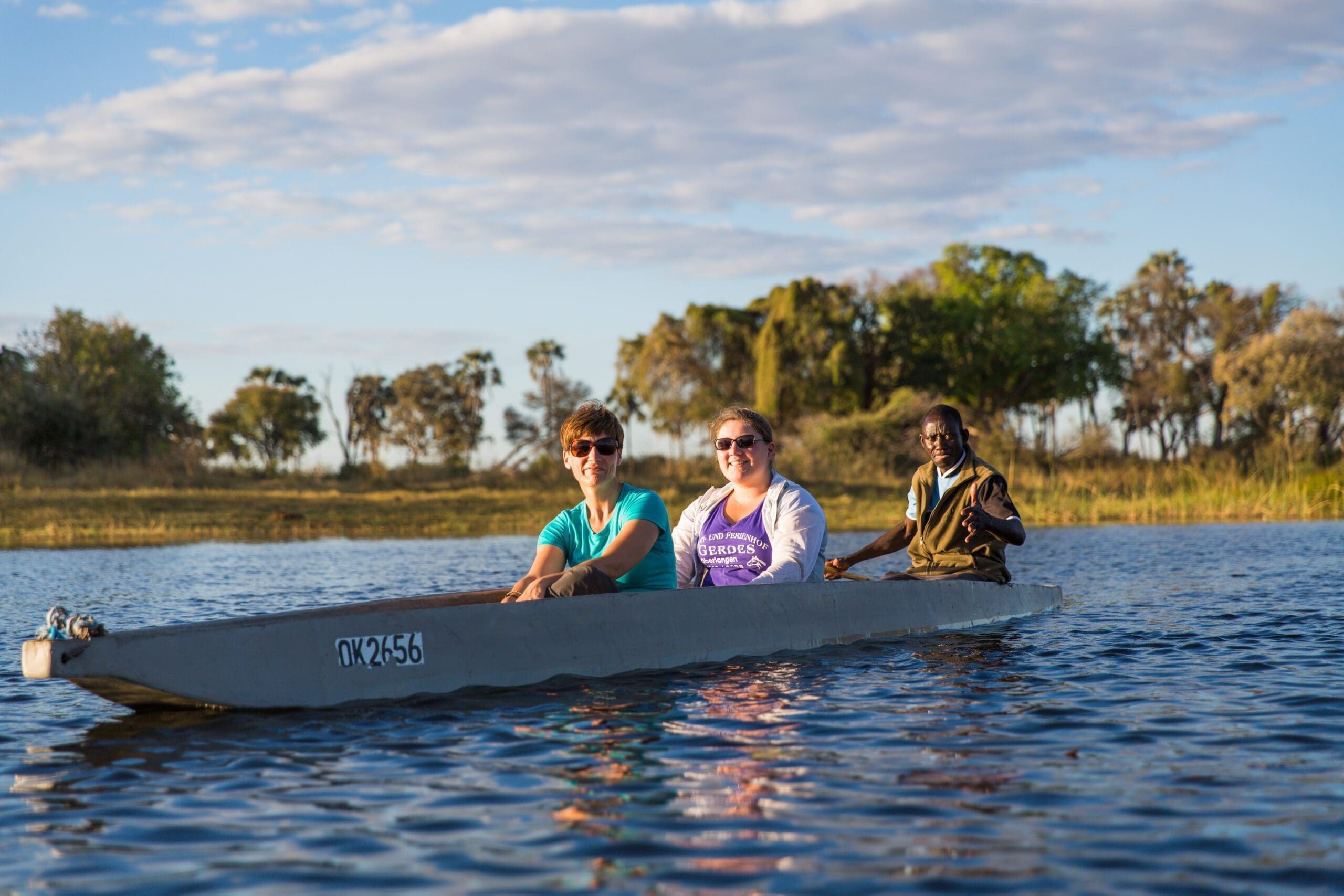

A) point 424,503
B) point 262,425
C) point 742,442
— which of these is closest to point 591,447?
point 742,442

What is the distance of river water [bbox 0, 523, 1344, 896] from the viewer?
13.3 feet

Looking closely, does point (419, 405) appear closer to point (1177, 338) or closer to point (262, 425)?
point (262, 425)

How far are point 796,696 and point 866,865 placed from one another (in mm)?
2813

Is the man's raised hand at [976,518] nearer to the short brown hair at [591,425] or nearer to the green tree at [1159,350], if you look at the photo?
the short brown hair at [591,425]

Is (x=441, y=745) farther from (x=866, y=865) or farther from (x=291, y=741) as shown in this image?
(x=866, y=865)

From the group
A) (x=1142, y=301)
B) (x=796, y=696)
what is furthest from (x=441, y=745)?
(x=1142, y=301)

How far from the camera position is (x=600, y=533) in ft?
24.2

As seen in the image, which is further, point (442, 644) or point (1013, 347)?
point (1013, 347)

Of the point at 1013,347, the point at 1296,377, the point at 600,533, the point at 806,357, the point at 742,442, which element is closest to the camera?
the point at 600,533

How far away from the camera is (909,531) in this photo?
32.5 ft

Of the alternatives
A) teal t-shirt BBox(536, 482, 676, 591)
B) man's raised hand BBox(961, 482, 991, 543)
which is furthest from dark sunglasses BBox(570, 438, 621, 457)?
man's raised hand BBox(961, 482, 991, 543)

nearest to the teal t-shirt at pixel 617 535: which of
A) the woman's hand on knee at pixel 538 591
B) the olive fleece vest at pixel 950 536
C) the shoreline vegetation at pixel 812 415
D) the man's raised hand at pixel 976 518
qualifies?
the woman's hand on knee at pixel 538 591

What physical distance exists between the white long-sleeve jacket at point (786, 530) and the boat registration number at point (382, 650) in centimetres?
194

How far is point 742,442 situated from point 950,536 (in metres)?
2.67
